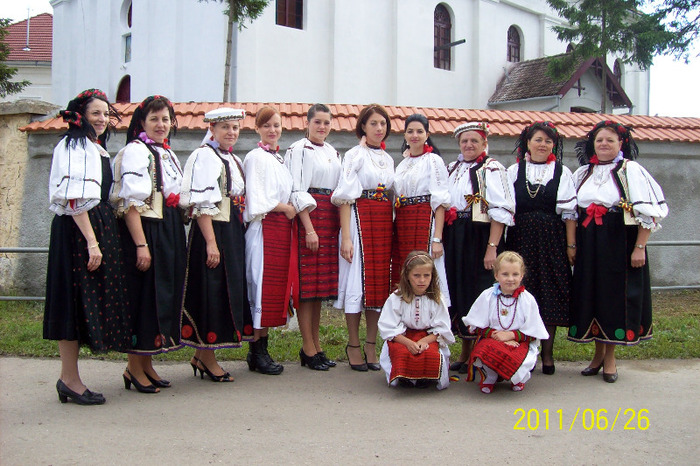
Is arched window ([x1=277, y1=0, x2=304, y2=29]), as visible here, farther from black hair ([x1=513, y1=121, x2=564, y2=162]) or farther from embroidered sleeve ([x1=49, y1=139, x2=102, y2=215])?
embroidered sleeve ([x1=49, y1=139, x2=102, y2=215])

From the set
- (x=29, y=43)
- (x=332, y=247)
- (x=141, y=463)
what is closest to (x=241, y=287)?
(x=332, y=247)

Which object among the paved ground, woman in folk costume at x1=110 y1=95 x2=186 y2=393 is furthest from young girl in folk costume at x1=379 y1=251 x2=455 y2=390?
woman in folk costume at x1=110 y1=95 x2=186 y2=393

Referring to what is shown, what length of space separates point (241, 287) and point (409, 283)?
123cm

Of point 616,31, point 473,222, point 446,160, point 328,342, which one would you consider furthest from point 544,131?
point 616,31

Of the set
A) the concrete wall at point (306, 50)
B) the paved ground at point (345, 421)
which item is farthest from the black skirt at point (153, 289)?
the concrete wall at point (306, 50)

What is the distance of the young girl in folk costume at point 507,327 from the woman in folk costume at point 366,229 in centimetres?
81

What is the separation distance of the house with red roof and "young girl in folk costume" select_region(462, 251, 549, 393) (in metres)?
24.9

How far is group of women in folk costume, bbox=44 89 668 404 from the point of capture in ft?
14.3

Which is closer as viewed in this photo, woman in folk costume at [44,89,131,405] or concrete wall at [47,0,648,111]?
woman in folk costume at [44,89,131,405]

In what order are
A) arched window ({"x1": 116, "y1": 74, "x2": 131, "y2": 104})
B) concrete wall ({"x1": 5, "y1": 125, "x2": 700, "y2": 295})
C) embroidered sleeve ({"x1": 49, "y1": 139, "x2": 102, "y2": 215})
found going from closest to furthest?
1. embroidered sleeve ({"x1": 49, "y1": 139, "x2": 102, "y2": 215})
2. concrete wall ({"x1": 5, "y1": 125, "x2": 700, "y2": 295})
3. arched window ({"x1": 116, "y1": 74, "x2": 131, "y2": 104})

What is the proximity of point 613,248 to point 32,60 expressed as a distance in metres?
27.1

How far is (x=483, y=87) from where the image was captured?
72.1ft

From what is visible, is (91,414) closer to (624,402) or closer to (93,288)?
(93,288)
